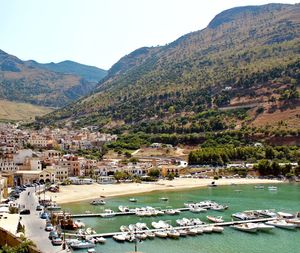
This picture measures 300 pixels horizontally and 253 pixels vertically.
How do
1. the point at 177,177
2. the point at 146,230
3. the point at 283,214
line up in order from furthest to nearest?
the point at 177,177 → the point at 283,214 → the point at 146,230

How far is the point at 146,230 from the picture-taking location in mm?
51469

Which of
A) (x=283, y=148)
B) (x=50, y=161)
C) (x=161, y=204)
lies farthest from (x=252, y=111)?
(x=161, y=204)

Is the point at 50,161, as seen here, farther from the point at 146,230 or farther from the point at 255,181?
the point at 146,230

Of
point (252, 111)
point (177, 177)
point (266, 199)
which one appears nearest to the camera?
point (266, 199)

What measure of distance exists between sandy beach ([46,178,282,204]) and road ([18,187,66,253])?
5447 mm

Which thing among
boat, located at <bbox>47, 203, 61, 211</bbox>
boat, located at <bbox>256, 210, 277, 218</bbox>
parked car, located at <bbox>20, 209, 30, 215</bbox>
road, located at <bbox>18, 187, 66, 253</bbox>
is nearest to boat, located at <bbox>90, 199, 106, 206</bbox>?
boat, located at <bbox>47, 203, 61, 211</bbox>

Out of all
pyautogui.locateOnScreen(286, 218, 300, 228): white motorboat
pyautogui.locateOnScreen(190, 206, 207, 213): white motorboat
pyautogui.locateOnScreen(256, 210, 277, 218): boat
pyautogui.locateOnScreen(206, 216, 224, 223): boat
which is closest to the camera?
pyautogui.locateOnScreen(286, 218, 300, 228): white motorboat

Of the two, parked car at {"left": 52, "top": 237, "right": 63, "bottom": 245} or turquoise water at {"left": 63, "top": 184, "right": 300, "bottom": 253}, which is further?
turquoise water at {"left": 63, "top": 184, "right": 300, "bottom": 253}

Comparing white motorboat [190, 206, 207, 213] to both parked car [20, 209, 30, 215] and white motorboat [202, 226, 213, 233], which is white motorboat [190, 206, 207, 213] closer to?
white motorboat [202, 226, 213, 233]

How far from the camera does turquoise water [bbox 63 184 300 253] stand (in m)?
46.4

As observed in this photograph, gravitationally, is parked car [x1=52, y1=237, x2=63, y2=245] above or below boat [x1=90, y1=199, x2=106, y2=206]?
below

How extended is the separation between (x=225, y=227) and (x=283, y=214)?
905 centimetres

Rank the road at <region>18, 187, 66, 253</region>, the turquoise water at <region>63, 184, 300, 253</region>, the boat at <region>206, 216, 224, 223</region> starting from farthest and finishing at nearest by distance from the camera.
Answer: the boat at <region>206, 216, 224, 223</region>
the turquoise water at <region>63, 184, 300, 253</region>
the road at <region>18, 187, 66, 253</region>

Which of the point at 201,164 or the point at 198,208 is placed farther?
the point at 201,164
